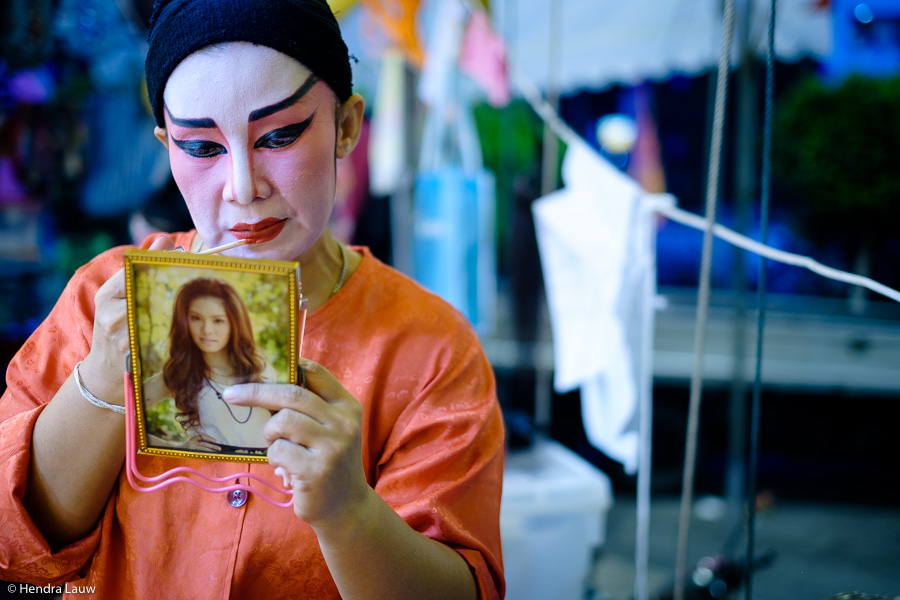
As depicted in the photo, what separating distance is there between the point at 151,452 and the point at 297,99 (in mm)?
457

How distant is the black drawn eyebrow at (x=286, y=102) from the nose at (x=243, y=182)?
A: 47 mm

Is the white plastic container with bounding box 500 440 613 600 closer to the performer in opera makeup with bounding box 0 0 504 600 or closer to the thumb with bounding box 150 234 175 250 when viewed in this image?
the performer in opera makeup with bounding box 0 0 504 600

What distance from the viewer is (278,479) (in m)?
0.88

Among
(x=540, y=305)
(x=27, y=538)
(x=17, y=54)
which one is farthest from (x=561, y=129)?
(x=17, y=54)

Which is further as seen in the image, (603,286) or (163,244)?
(603,286)

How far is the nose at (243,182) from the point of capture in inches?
31.7

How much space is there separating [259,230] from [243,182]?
6 cm

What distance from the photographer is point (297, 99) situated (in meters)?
0.82

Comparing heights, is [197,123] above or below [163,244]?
above

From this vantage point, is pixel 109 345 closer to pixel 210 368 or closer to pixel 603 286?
pixel 210 368

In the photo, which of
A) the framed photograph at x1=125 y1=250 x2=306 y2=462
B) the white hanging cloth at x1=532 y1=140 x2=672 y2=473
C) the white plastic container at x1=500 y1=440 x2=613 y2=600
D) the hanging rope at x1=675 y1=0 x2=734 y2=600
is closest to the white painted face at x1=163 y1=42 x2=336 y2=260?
the framed photograph at x1=125 y1=250 x2=306 y2=462

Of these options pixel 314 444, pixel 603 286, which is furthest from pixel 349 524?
pixel 603 286

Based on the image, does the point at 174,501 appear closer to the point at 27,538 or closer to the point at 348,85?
the point at 27,538

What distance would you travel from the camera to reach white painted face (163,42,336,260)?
794mm
